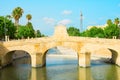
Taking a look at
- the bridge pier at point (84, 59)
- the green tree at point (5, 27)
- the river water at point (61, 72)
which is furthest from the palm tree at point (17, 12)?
the bridge pier at point (84, 59)

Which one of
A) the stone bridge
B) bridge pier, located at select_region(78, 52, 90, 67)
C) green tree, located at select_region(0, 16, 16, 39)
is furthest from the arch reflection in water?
green tree, located at select_region(0, 16, 16, 39)

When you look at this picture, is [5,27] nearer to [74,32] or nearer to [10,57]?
[10,57]

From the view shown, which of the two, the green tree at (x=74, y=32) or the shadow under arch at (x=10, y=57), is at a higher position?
the green tree at (x=74, y=32)

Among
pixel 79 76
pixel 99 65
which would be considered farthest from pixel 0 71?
pixel 99 65

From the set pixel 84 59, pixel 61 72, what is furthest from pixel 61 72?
pixel 84 59

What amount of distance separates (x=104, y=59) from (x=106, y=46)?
Answer: 928 centimetres

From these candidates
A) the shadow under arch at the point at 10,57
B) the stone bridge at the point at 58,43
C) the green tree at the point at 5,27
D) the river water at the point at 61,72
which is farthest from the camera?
the green tree at the point at 5,27

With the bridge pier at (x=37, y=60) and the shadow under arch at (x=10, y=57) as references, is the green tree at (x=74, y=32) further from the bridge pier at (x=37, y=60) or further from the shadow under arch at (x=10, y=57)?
the bridge pier at (x=37, y=60)

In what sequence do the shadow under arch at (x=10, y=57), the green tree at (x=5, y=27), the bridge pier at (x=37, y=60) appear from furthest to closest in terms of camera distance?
the green tree at (x=5, y=27)
the shadow under arch at (x=10, y=57)
the bridge pier at (x=37, y=60)

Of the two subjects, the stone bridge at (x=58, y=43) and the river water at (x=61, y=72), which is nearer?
the river water at (x=61, y=72)

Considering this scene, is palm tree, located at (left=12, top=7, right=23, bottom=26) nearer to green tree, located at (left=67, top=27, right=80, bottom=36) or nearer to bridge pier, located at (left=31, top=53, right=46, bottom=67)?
bridge pier, located at (left=31, top=53, right=46, bottom=67)

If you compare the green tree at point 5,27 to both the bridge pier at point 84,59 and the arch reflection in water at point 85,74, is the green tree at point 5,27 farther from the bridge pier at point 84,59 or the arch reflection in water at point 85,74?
the arch reflection in water at point 85,74

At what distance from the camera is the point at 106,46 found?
132 ft

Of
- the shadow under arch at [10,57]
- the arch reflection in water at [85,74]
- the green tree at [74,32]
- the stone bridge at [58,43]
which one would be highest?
the green tree at [74,32]
